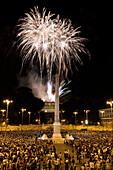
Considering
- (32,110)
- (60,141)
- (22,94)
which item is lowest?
(60,141)

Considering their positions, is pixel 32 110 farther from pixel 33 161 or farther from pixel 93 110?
pixel 33 161

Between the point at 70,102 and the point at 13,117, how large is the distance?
28.9 metres

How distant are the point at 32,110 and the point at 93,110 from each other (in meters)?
27.4

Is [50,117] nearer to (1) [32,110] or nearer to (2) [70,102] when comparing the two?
(2) [70,102]

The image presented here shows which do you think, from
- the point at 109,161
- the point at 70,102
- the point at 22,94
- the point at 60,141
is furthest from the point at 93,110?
the point at 109,161

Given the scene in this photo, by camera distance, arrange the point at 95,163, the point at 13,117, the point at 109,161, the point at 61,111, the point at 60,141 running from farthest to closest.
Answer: the point at 61,111
the point at 13,117
the point at 60,141
the point at 109,161
the point at 95,163

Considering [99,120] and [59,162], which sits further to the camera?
[99,120]

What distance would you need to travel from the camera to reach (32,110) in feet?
256

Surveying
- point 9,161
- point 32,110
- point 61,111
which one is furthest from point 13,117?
point 9,161

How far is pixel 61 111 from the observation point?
302 ft

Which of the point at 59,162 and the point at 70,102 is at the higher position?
the point at 70,102

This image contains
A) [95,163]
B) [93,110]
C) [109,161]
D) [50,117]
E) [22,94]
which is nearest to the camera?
[95,163]

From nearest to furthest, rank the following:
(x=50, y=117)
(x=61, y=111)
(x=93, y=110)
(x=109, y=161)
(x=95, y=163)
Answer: (x=95, y=163) < (x=109, y=161) < (x=93, y=110) < (x=61, y=111) < (x=50, y=117)

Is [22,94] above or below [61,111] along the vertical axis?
above
